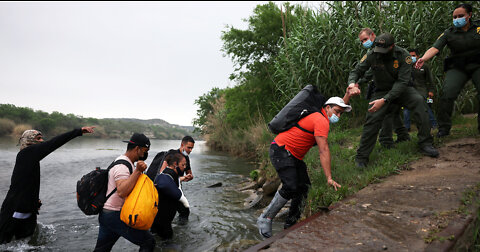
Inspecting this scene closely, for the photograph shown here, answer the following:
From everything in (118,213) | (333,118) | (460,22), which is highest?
(460,22)

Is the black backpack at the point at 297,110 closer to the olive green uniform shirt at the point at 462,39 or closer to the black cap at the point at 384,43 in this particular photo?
the black cap at the point at 384,43

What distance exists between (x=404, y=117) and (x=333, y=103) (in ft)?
17.1

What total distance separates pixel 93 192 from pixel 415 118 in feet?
14.9

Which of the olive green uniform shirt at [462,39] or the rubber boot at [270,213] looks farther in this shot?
the olive green uniform shirt at [462,39]

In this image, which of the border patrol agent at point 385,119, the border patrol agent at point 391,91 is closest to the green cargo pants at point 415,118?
the border patrol agent at point 391,91

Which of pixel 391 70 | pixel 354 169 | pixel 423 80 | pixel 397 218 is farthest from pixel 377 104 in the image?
pixel 423 80

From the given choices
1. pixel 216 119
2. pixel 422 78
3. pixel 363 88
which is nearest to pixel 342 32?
pixel 363 88

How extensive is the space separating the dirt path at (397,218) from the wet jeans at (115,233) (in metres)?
1.29

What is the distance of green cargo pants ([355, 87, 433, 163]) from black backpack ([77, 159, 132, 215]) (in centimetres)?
348

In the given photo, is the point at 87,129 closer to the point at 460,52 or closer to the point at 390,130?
the point at 390,130

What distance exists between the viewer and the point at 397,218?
2576mm

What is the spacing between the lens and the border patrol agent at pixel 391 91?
13.9 feet

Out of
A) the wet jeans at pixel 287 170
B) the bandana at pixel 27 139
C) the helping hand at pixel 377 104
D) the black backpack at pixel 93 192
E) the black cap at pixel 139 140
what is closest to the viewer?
the black backpack at pixel 93 192

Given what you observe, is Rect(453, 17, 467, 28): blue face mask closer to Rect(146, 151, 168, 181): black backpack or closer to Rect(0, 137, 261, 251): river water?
Rect(0, 137, 261, 251): river water
